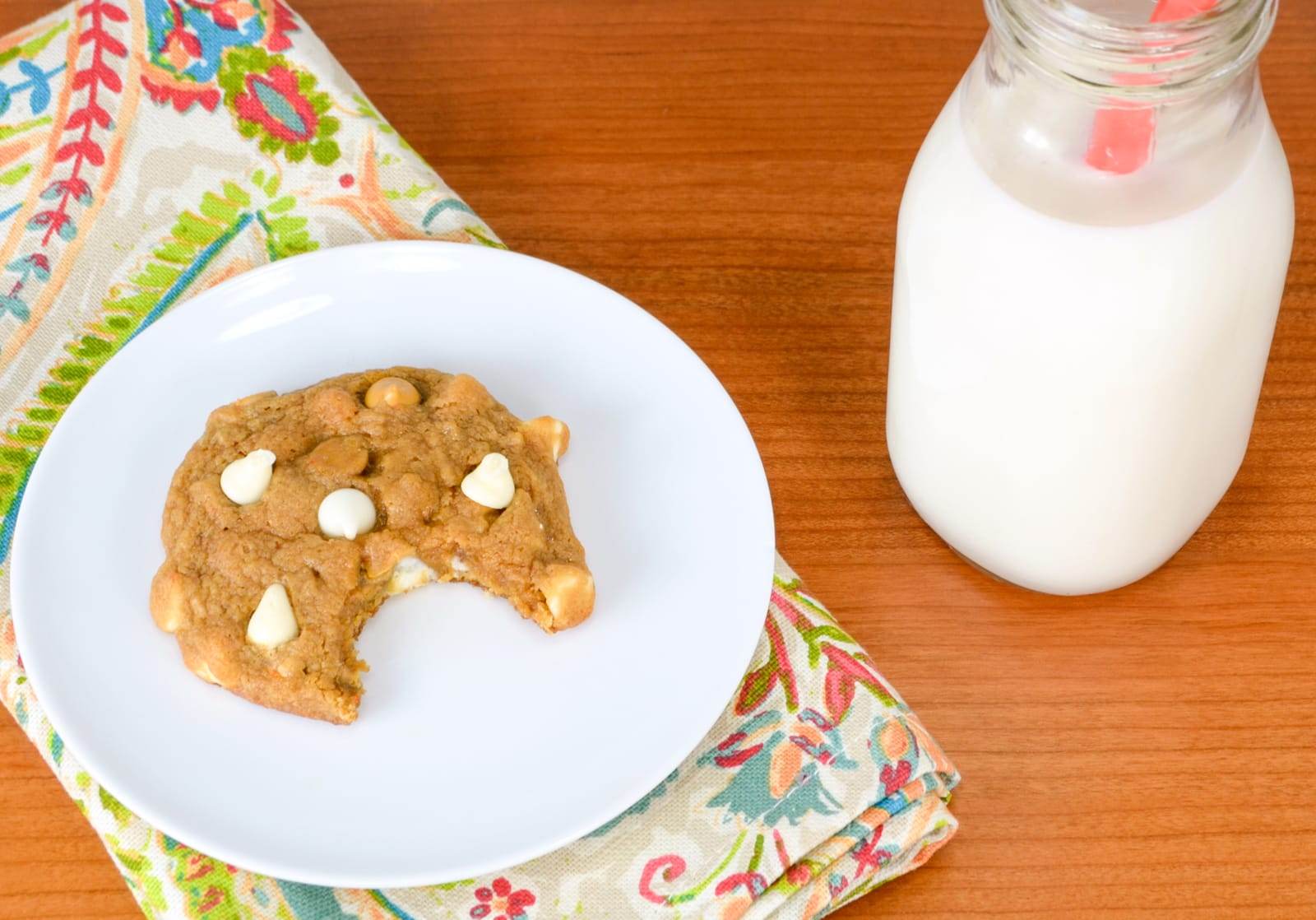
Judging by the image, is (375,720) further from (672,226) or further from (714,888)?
(672,226)

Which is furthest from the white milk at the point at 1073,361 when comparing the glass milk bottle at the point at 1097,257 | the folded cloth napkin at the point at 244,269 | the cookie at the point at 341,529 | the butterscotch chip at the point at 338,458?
the butterscotch chip at the point at 338,458

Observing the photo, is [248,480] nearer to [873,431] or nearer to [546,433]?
[546,433]

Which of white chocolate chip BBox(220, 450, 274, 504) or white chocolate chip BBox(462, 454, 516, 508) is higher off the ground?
white chocolate chip BBox(220, 450, 274, 504)

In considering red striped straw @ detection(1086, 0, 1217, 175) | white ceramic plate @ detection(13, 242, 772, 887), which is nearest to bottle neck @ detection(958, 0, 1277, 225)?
red striped straw @ detection(1086, 0, 1217, 175)

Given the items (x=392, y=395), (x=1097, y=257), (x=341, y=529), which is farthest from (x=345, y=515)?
(x=1097, y=257)

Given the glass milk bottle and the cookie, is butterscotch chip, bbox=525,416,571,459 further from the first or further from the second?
the glass milk bottle

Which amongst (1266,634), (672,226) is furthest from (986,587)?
(672,226)

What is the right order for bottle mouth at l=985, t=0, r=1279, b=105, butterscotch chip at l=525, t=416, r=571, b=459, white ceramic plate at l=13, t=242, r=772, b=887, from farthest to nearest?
butterscotch chip at l=525, t=416, r=571, b=459
white ceramic plate at l=13, t=242, r=772, b=887
bottle mouth at l=985, t=0, r=1279, b=105

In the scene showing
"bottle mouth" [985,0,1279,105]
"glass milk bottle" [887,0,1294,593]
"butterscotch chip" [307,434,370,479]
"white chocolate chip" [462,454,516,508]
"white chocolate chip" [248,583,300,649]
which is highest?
"bottle mouth" [985,0,1279,105]
